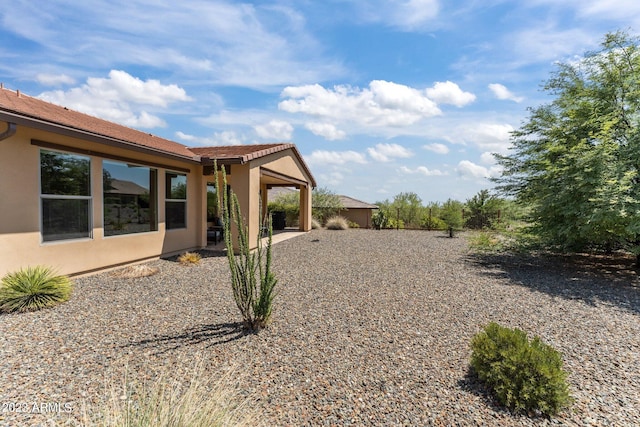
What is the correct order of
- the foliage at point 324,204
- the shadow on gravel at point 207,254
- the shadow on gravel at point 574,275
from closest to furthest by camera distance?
1. the shadow on gravel at point 574,275
2. the shadow on gravel at point 207,254
3. the foliage at point 324,204

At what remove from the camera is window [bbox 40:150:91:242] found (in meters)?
6.18

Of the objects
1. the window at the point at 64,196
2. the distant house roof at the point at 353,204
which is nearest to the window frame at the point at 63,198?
the window at the point at 64,196

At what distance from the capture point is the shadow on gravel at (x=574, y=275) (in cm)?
638

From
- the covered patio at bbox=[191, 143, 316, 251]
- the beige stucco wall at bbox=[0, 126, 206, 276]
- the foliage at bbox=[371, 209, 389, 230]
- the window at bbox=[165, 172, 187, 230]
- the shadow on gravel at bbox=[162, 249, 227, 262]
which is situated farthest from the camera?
the foliage at bbox=[371, 209, 389, 230]

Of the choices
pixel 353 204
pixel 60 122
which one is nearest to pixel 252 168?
pixel 60 122

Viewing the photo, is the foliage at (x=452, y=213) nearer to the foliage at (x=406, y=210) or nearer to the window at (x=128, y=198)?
the foliage at (x=406, y=210)

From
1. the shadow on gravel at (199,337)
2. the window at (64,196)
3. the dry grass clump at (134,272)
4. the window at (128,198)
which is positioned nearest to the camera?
the shadow on gravel at (199,337)

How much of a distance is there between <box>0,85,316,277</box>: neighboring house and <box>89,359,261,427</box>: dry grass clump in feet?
9.71

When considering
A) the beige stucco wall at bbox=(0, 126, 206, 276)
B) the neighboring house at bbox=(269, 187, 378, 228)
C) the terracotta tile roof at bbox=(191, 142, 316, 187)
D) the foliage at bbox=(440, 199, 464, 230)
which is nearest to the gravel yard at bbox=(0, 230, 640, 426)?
the beige stucco wall at bbox=(0, 126, 206, 276)

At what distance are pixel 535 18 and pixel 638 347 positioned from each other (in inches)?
295

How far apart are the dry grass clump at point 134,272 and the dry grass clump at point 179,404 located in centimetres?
473

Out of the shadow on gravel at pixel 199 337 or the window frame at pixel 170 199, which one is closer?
the shadow on gravel at pixel 199 337

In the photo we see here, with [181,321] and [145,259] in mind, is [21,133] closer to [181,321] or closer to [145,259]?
[145,259]

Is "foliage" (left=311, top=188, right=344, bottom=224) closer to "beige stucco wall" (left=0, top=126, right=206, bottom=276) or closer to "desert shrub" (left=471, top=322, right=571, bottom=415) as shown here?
"beige stucco wall" (left=0, top=126, right=206, bottom=276)
